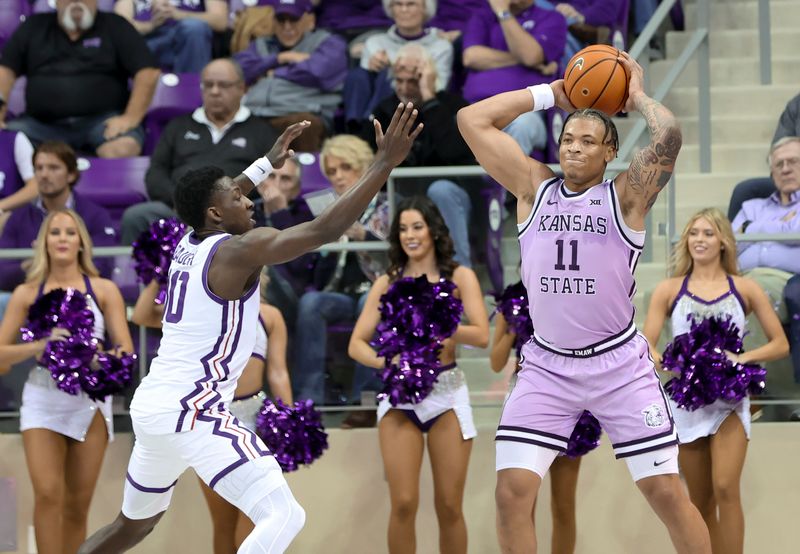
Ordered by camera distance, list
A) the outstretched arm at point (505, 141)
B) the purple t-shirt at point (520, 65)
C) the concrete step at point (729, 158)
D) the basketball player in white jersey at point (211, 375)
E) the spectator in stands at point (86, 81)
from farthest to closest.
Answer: the spectator in stands at point (86, 81) < the concrete step at point (729, 158) < the purple t-shirt at point (520, 65) < the outstretched arm at point (505, 141) < the basketball player in white jersey at point (211, 375)

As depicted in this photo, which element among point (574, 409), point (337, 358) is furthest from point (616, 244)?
point (337, 358)

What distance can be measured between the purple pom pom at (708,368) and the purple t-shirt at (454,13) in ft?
12.6

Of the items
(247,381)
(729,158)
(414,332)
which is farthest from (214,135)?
(729,158)

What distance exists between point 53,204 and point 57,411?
5.79ft

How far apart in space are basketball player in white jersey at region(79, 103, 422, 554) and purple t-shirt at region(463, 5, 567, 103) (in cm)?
362

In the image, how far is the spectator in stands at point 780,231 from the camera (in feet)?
23.4

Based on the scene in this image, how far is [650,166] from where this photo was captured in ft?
17.8

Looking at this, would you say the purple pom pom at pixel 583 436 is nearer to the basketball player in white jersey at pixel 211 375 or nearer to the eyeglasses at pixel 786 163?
the basketball player in white jersey at pixel 211 375

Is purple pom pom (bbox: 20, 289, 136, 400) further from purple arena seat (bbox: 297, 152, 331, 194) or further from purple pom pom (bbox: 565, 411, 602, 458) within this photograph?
purple pom pom (bbox: 565, 411, 602, 458)

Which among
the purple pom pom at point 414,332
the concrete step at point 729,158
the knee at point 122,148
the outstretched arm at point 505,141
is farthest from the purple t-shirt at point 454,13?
the outstretched arm at point 505,141

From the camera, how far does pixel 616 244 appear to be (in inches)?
216

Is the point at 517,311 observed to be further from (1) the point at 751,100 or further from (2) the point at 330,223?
(1) the point at 751,100

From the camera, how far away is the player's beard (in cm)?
986

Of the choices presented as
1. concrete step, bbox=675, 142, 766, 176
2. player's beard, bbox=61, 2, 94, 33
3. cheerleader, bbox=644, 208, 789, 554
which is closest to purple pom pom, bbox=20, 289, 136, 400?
cheerleader, bbox=644, 208, 789, 554
